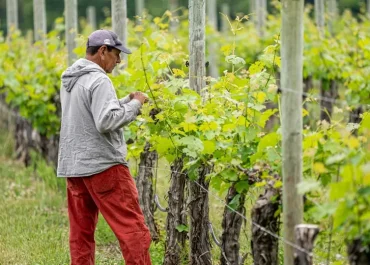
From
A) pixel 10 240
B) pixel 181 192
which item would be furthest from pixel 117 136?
pixel 10 240

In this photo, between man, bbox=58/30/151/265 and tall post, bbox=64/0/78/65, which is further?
tall post, bbox=64/0/78/65

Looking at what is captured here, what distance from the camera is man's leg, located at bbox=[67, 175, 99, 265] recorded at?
579 cm

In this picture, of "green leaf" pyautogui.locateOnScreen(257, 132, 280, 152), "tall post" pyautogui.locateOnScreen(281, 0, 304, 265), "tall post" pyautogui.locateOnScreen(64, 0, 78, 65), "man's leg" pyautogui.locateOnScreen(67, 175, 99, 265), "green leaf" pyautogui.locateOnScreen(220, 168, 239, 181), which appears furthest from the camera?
"tall post" pyautogui.locateOnScreen(64, 0, 78, 65)

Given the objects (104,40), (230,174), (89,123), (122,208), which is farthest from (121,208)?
(104,40)

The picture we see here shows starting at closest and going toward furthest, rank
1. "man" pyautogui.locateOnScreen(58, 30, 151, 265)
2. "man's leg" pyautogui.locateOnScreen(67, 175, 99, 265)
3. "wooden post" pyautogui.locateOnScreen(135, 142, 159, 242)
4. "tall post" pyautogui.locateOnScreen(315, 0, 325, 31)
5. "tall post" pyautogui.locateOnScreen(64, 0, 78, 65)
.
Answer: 1. "man" pyautogui.locateOnScreen(58, 30, 151, 265)
2. "man's leg" pyautogui.locateOnScreen(67, 175, 99, 265)
3. "wooden post" pyautogui.locateOnScreen(135, 142, 159, 242)
4. "tall post" pyautogui.locateOnScreen(64, 0, 78, 65)
5. "tall post" pyautogui.locateOnScreen(315, 0, 325, 31)

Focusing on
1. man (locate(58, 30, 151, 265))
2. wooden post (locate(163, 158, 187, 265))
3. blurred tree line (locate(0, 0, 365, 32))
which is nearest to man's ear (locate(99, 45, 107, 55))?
man (locate(58, 30, 151, 265))

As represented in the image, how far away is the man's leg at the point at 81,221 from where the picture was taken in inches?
228

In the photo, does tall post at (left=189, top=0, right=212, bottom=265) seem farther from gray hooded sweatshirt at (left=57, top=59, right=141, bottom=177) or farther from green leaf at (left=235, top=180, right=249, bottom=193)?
green leaf at (left=235, top=180, right=249, bottom=193)

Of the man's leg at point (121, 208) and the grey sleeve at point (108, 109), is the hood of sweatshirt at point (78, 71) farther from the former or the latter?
the man's leg at point (121, 208)

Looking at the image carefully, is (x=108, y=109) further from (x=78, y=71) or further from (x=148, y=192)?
(x=148, y=192)

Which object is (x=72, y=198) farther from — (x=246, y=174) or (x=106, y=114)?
(x=246, y=174)

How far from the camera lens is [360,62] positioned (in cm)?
1121

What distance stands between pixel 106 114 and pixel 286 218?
1512 millimetres

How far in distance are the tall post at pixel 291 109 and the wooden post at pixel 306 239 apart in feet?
0.71
